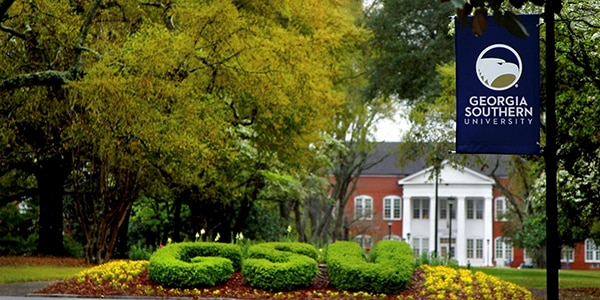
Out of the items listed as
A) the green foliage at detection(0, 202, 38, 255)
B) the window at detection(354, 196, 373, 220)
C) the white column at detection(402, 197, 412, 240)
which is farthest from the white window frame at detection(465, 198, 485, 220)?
the green foliage at detection(0, 202, 38, 255)

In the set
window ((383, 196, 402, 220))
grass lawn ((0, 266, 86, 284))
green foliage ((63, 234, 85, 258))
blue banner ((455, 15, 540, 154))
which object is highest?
window ((383, 196, 402, 220))

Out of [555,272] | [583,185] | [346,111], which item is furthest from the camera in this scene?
[346,111]

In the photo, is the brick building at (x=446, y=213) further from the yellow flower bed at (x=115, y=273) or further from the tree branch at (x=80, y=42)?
the yellow flower bed at (x=115, y=273)

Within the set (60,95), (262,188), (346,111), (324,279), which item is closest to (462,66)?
(324,279)

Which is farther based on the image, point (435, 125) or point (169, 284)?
point (435, 125)

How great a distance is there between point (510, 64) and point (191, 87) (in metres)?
13.6

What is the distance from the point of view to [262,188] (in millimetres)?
35750

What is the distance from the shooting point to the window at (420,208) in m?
77.1

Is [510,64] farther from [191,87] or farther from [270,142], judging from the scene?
[270,142]

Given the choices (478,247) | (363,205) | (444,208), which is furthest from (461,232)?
(363,205)

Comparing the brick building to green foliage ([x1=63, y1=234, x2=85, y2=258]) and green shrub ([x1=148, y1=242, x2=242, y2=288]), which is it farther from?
green shrub ([x1=148, y1=242, x2=242, y2=288])

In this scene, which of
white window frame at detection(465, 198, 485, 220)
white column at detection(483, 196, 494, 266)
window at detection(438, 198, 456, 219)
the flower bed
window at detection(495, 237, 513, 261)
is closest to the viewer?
the flower bed

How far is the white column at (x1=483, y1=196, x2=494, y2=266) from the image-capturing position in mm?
74300

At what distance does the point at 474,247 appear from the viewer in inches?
2950
